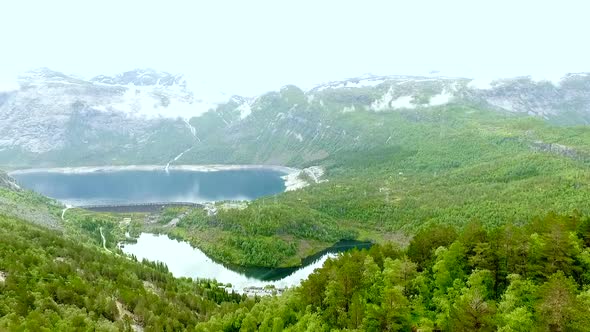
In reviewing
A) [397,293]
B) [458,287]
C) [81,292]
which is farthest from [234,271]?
[397,293]

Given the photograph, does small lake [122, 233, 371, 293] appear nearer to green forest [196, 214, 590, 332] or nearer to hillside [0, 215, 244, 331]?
hillside [0, 215, 244, 331]

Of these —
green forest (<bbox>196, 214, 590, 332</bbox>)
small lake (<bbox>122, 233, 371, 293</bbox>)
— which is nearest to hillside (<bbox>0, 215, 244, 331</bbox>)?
small lake (<bbox>122, 233, 371, 293</bbox>)

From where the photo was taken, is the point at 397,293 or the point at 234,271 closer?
the point at 397,293

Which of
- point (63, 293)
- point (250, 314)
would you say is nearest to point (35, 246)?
point (63, 293)

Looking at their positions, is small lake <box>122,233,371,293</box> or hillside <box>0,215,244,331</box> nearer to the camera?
hillside <box>0,215,244,331</box>

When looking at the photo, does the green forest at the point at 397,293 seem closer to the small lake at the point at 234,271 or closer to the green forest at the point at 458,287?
the green forest at the point at 458,287

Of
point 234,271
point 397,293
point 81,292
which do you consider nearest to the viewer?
point 397,293

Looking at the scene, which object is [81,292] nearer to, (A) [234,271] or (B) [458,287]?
(B) [458,287]

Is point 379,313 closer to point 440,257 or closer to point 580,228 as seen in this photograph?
point 440,257

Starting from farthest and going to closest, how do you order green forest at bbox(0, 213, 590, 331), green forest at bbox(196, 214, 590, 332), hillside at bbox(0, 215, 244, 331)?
hillside at bbox(0, 215, 244, 331) < green forest at bbox(0, 213, 590, 331) < green forest at bbox(196, 214, 590, 332)

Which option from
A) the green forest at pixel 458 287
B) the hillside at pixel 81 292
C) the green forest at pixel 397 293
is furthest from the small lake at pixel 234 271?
the green forest at pixel 458 287

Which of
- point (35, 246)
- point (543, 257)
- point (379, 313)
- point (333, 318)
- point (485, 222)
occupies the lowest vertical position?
point (485, 222)
